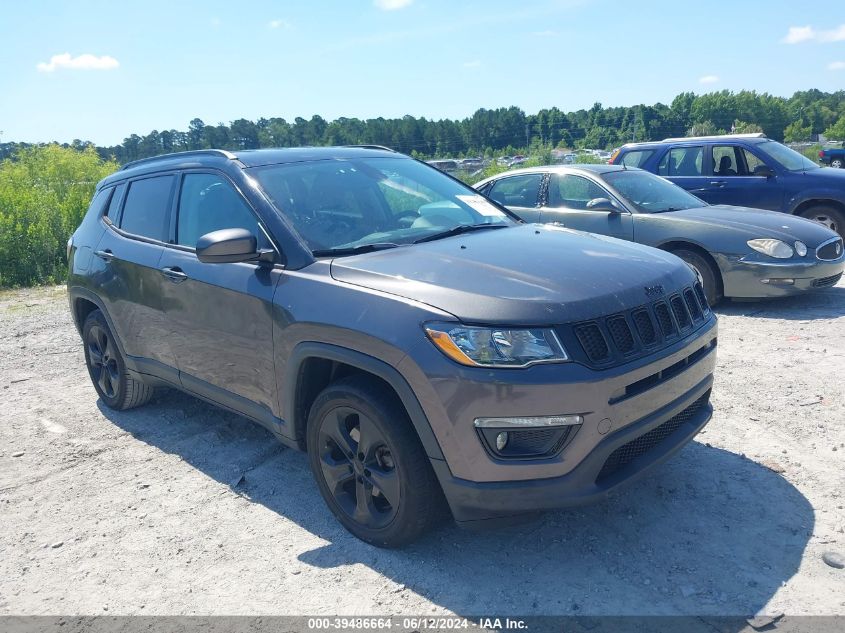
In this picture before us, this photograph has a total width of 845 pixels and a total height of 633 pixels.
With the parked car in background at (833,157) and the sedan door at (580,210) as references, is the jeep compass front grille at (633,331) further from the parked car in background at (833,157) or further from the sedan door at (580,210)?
the parked car in background at (833,157)

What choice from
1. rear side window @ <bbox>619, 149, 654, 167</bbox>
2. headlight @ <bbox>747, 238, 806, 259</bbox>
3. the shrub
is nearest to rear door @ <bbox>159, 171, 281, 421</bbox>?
headlight @ <bbox>747, 238, 806, 259</bbox>

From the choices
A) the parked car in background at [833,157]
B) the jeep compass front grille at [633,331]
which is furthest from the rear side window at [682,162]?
the parked car in background at [833,157]

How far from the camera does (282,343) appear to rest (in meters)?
3.30

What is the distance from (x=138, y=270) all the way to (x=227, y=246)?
1.45m

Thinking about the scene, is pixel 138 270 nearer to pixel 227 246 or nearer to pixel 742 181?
pixel 227 246

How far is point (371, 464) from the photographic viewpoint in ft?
9.99

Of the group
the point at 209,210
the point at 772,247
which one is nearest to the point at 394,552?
the point at 209,210

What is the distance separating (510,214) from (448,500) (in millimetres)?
2208

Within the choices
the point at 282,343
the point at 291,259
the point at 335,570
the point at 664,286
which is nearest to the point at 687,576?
the point at 664,286

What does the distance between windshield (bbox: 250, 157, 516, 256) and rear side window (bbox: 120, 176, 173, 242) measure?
931 millimetres

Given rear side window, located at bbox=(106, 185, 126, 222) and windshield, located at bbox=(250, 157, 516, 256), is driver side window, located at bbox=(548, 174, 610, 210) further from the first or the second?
rear side window, located at bbox=(106, 185, 126, 222)

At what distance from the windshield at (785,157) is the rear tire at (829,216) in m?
0.65

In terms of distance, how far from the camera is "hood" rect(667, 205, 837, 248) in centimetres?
691

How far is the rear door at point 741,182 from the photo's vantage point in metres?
9.41
